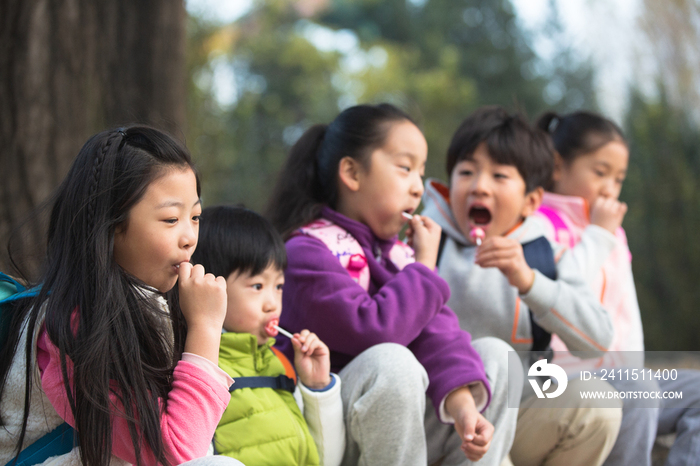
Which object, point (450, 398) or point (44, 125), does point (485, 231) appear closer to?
point (450, 398)

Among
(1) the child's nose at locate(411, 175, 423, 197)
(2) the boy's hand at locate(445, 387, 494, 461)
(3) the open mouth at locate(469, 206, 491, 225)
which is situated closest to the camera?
(2) the boy's hand at locate(445, 387, 494, 461)

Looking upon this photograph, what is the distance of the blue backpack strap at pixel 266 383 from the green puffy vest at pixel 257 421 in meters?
0.01

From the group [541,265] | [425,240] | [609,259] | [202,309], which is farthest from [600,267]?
[202,309]

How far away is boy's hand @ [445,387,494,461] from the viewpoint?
165 centimetres

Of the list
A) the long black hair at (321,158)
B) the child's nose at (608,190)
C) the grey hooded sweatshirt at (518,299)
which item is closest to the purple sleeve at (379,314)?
the long black hair at (321,158)

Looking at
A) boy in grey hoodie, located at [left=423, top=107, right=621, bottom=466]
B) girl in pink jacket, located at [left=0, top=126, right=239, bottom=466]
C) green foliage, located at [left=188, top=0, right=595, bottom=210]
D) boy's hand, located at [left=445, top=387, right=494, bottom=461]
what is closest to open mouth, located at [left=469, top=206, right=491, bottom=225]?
boy in grey hoodie, located at [left=423, top=107, right=621, bottom=466]

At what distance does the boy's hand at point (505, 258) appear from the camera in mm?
2064

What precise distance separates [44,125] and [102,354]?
1.72 meters

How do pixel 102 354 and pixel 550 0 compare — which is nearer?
pixel 102 354

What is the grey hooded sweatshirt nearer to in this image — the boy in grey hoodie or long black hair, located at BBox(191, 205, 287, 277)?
the boy in grey hoodie

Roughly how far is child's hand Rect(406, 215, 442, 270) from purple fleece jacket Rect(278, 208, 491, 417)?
94 millimetres

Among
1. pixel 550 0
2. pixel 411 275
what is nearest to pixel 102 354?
pixel 411 275

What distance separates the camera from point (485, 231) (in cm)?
244

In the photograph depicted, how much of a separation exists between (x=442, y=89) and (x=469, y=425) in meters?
9.01
